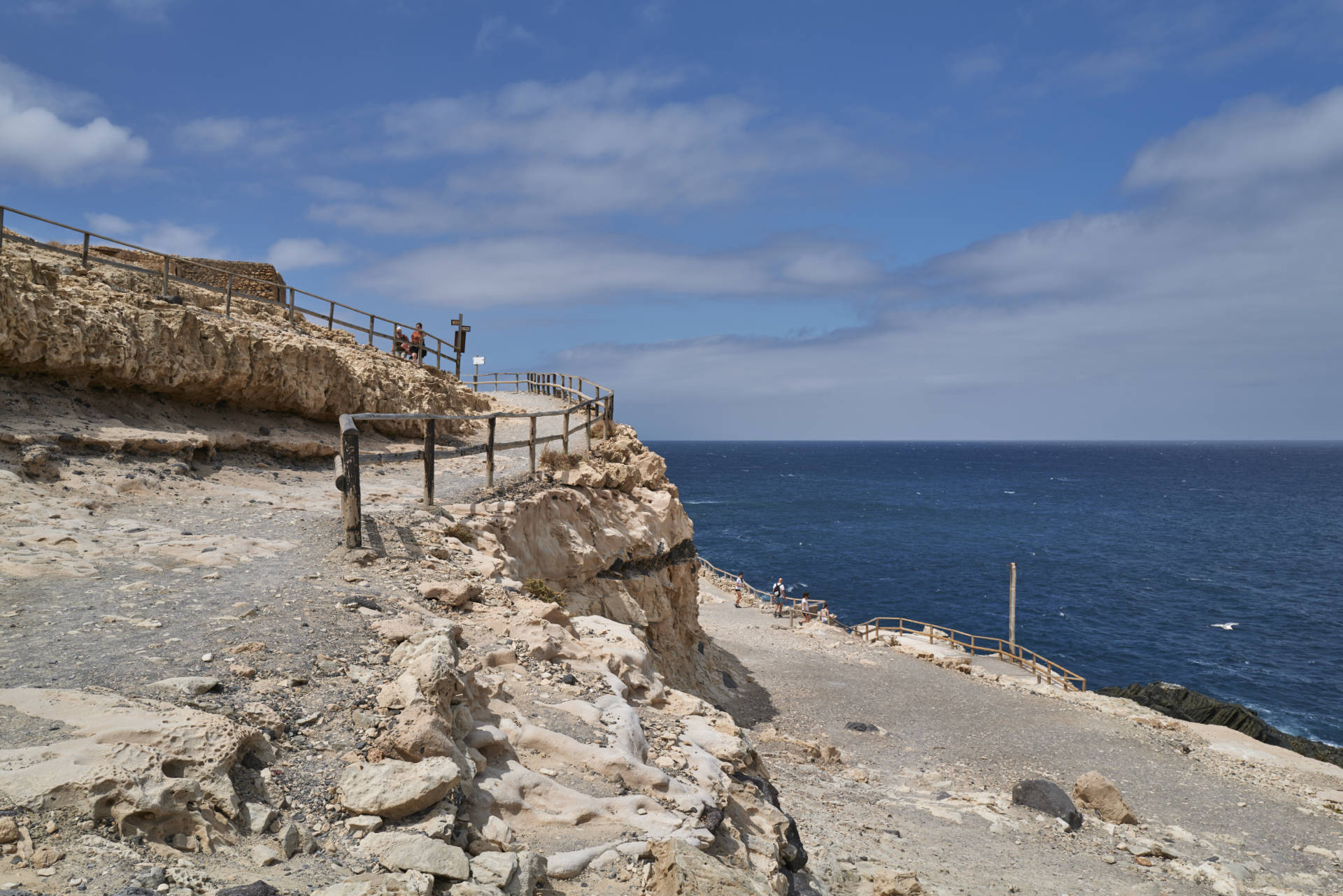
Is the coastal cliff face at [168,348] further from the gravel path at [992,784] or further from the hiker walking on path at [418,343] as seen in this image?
the gravel path at [992,784]

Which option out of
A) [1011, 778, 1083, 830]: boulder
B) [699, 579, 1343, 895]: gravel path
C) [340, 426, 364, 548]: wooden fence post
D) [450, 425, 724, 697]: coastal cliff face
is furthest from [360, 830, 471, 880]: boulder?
[1011, 778, 1083, 830]: boulder

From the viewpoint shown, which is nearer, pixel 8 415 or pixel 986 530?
pixel 8 415

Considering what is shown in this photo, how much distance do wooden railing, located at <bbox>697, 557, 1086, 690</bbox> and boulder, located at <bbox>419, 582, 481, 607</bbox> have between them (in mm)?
23262

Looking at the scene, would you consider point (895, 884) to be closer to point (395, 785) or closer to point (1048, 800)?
point (395, 785)

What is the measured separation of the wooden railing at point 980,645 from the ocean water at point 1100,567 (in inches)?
94.7

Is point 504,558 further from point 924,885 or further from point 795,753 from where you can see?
point 795,753

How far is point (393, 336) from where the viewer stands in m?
22.5

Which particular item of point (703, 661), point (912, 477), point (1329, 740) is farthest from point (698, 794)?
point (912, 477)

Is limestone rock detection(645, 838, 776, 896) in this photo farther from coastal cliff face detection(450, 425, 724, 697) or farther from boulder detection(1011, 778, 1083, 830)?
boulder detection(1011, 778, 1083, 830)

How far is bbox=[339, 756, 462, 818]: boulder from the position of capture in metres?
4.04

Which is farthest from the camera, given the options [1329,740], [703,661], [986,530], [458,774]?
[986,530]

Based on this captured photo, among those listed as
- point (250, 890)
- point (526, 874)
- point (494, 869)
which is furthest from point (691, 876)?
point (250, 890)

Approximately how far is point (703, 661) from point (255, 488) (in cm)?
1346

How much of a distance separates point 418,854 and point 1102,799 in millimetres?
15569
